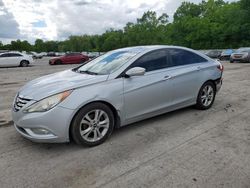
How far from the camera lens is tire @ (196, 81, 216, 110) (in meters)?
5.62

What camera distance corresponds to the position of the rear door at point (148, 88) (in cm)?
431

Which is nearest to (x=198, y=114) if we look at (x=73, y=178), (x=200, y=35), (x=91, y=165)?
(x=91, y=165)

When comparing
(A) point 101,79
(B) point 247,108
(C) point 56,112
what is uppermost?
(A) point 101,79

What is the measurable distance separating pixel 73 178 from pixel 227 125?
3075 millimetres

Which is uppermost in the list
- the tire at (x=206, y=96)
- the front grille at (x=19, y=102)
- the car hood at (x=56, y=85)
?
the car hood at (x=56, y=85)

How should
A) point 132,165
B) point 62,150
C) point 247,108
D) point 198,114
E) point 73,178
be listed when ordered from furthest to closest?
1. point 247,108
2. point 198,114
3. point 62,150
4. point 132,165
5. point 73,178

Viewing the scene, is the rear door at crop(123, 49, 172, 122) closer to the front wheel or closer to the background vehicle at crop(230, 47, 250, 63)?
the background vehicle at crop(230, 47, 250, 63)

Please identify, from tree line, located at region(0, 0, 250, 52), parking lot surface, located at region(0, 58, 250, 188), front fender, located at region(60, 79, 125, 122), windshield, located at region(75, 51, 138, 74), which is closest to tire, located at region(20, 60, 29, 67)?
parking lot surface, located at region(0, 58, 250, 188)

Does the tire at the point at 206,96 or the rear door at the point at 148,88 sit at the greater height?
the rear door at the point at 148,88

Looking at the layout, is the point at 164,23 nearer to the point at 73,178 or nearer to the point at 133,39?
the point at 133,39

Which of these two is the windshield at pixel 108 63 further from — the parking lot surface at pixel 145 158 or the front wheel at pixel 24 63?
the front wheel at pixel 24 63

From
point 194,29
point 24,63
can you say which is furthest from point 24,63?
point 194,29

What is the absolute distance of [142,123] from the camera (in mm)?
4949


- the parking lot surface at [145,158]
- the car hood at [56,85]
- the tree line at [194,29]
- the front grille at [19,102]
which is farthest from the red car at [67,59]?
the tree line at [194,29]
